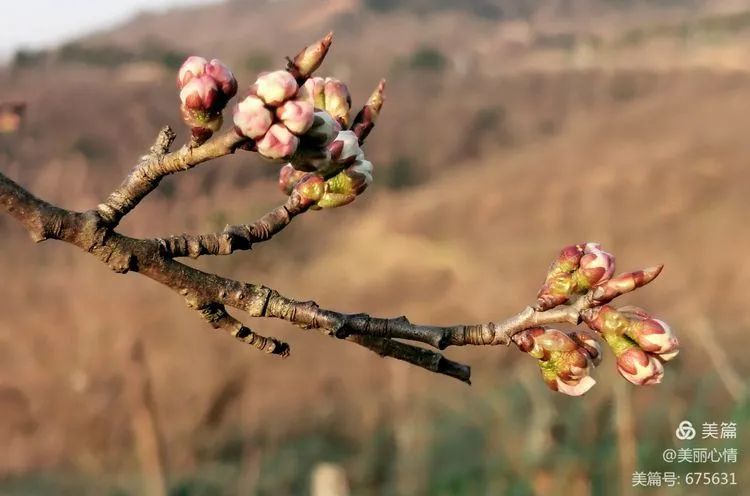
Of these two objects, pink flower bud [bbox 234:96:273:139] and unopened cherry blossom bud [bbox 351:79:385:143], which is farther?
unopened cherry blossom bud [bbox 351:79:385:143]

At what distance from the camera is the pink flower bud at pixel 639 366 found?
614mm

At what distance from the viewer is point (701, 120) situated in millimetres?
10234

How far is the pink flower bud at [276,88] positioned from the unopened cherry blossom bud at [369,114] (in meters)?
0.11

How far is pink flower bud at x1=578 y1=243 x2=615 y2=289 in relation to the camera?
63 cm

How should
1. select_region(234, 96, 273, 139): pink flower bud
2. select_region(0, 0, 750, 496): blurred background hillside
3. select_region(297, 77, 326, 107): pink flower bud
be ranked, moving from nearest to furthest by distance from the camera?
1. select_region(234, 96, 273, 139): pink flower bud
2. select_region(297, 77, 326, 107): pink flower bud
3. select_region(0, 0, 750, 496): blurred background hillside

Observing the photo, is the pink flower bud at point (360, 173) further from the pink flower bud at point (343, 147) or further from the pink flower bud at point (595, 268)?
the pink flower bud at point (595, 268)

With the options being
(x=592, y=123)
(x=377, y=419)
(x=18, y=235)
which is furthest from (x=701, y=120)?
(x=18, y=235)

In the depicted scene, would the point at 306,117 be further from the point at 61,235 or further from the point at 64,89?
the point at 64,89

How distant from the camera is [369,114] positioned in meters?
0.61

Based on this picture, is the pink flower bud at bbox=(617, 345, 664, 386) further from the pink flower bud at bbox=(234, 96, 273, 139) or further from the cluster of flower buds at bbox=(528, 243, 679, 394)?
the pink flower bud at bbox=(234, 96, 273, 139)

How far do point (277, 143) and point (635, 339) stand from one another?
1.01 ft
